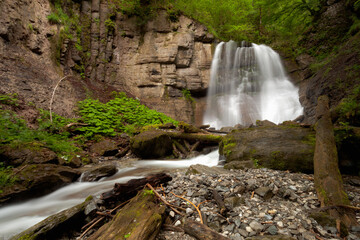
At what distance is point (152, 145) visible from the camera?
21.9ft

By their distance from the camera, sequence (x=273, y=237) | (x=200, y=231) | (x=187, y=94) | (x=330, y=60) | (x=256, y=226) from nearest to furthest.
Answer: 1. (x=273, y=237)
2. (x=200, y=231)
3. (x=256, y=226)
4. (x=330, y=60)
5. (x=187, y=94)

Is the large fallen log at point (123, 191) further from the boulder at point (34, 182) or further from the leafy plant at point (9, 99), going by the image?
the leafy plant at point (9, 99)

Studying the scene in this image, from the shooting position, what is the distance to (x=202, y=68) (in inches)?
611

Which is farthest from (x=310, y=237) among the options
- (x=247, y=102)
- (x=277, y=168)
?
(x=247, y=102)

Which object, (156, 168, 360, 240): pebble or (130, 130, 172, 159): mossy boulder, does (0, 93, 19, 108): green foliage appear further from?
(156, 168, 360, 240): pebble

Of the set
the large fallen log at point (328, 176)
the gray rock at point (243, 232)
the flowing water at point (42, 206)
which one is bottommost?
the flowing water at point (42, 206)

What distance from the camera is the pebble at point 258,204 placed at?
168 cm

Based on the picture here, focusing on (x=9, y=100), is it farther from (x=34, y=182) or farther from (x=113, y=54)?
(x=113, y=54)

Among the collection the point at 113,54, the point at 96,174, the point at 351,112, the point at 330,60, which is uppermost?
the point at 113,54

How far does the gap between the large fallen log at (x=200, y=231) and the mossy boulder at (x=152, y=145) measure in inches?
197

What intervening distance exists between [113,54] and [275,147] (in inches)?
601

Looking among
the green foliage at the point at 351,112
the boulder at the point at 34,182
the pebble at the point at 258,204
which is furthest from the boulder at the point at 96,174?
the green foliage at the point at 351,112

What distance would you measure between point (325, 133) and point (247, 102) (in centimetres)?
1190

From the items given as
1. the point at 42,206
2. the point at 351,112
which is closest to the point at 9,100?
the point at 42,206
